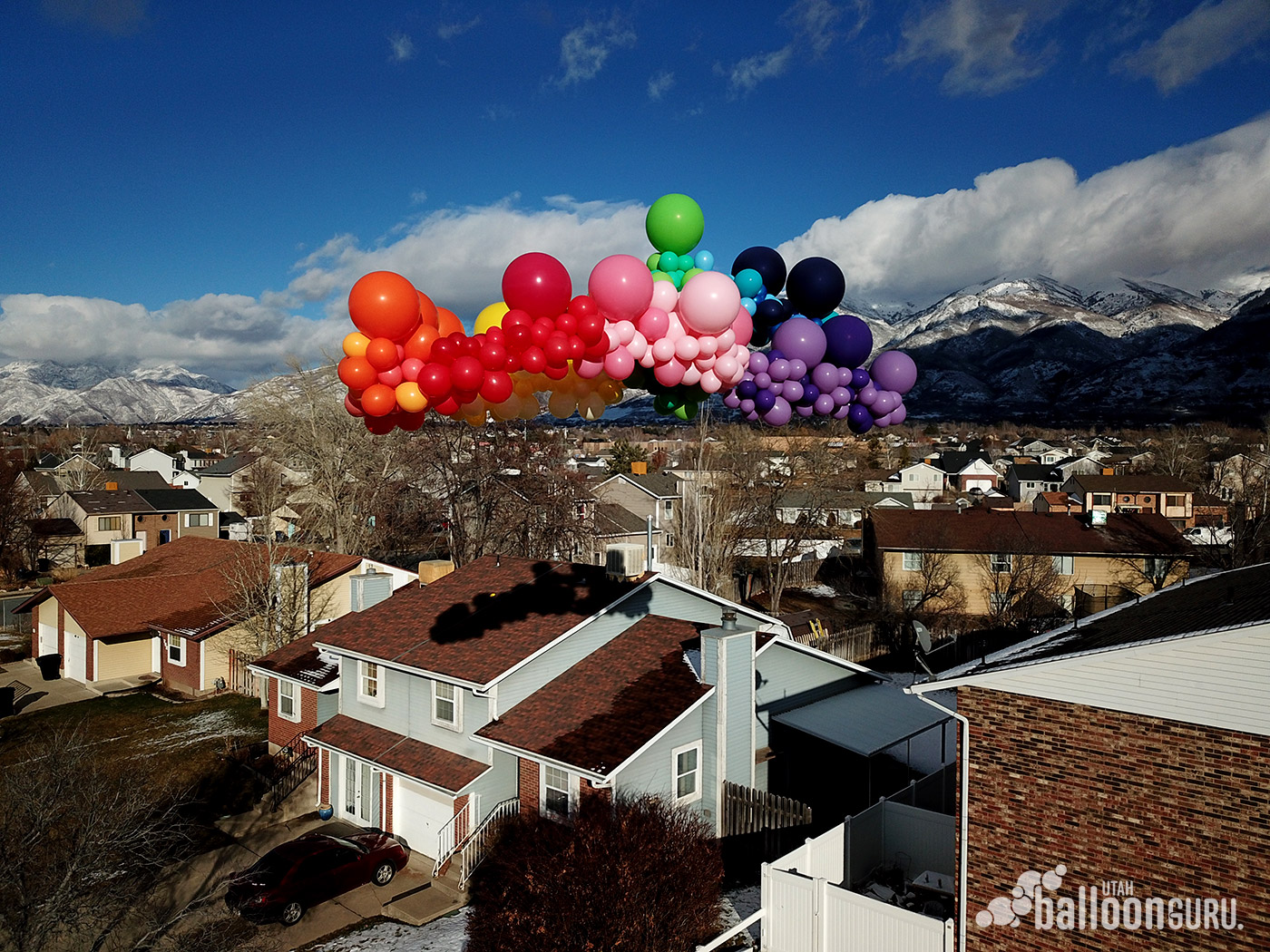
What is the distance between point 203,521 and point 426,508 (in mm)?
33507

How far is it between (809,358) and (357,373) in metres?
4.71

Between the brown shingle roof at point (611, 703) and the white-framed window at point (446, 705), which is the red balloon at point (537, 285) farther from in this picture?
the white-framed window at point (446, 705)

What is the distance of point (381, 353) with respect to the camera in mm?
7051

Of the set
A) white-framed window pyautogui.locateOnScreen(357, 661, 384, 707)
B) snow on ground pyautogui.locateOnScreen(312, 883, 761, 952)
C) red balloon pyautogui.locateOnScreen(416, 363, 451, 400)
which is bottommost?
snow on ground pyautogui.locateOnScreen(312, 883, 761, 952)

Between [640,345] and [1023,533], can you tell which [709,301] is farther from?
[1023,533]

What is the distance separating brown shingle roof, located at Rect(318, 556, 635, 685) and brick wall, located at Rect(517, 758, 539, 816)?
184cm

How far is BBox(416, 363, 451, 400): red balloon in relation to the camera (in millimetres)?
7094

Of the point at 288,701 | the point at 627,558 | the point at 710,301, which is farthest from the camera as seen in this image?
the point at 627,558

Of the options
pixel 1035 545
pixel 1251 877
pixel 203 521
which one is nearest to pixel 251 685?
pixel 1251 877

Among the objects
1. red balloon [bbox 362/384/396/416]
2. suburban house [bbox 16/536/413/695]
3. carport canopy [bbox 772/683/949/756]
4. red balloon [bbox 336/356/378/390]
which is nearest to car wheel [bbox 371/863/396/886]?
carport canopy [bbox 772/683/949/756]

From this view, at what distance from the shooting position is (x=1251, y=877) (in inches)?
328

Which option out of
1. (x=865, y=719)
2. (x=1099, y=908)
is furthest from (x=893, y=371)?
(x=865, y=719)

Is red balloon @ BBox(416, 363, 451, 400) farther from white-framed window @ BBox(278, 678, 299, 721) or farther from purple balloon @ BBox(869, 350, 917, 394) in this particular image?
white-framed window @ BBox(278, 678, 299, 721)

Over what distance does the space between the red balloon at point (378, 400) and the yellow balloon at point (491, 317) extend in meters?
1.18
